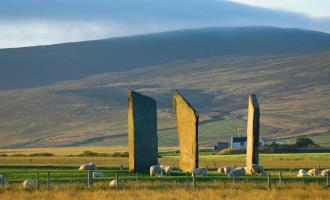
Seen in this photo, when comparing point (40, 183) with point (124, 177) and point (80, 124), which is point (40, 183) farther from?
point (80, 124)

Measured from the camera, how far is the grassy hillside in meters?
132

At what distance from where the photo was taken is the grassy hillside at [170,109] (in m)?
132

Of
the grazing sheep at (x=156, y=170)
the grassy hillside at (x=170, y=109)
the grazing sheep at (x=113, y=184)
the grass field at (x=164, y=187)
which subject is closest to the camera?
the grass field at (x=164, y=187)

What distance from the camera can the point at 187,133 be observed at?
39.4 meters

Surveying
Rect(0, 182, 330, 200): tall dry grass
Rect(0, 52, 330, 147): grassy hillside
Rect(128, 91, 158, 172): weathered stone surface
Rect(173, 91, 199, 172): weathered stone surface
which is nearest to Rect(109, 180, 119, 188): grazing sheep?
Rect(0, 182, 330, 200): tall dry grass

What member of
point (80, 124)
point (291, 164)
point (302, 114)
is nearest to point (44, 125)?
point (80, 124)

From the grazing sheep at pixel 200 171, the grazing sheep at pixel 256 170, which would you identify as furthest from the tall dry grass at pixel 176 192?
the grazing sheep at pixel 256 170

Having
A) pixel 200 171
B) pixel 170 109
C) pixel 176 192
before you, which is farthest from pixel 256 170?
pixel 170 109

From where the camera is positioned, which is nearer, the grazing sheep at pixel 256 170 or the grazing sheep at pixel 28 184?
the grazing sheep at pixel 28 184

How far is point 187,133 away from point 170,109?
388 ft

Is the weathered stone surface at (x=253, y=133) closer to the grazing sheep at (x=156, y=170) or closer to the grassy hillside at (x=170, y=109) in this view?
the grazing sheep at (x=156, y=170)

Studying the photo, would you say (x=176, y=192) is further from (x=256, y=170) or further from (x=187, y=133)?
(x=187, y=133)

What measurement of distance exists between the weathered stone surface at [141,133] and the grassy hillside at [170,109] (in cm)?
7284

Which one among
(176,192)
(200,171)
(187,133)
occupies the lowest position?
(176,192)
